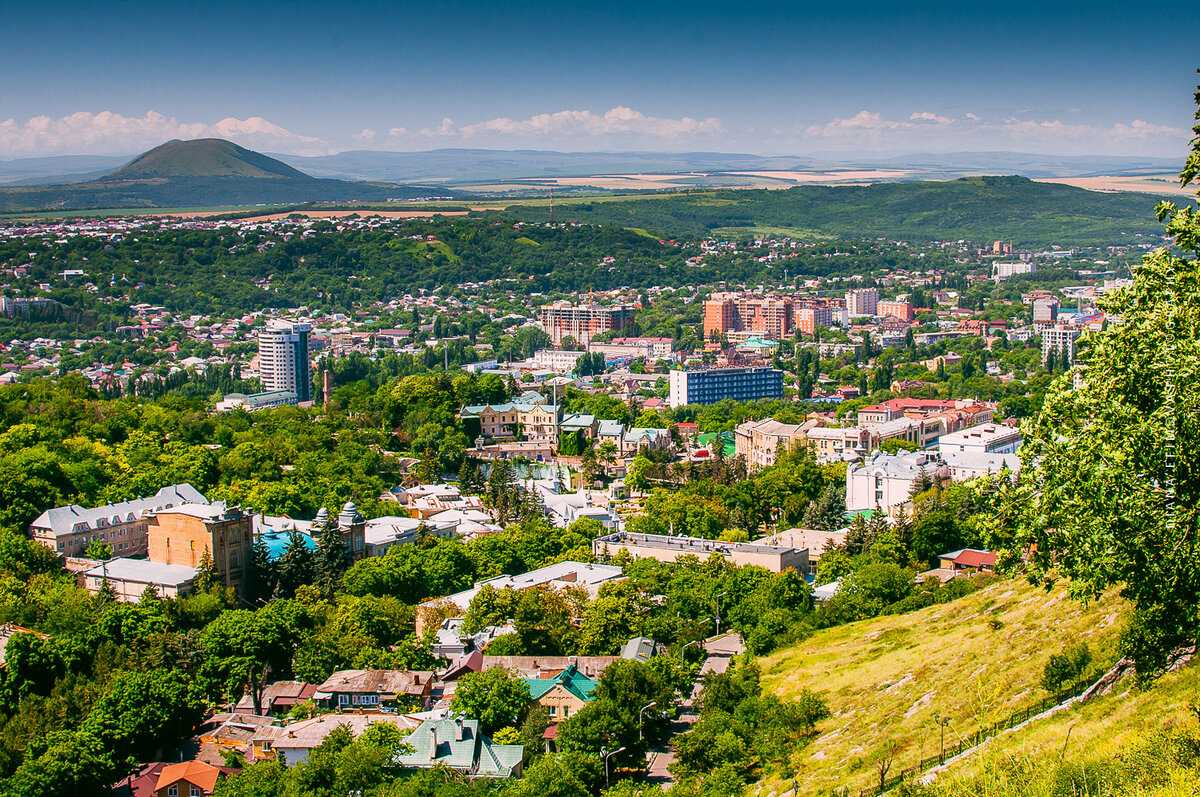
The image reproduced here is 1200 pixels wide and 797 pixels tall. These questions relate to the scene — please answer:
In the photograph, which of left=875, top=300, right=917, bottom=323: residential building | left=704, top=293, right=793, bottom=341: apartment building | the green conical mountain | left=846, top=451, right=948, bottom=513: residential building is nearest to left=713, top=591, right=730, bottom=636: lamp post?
left=846, top=451, right=948, bottom=513: residential building

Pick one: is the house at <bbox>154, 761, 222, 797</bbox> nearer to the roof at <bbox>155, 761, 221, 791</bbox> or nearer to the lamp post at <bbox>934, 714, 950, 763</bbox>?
the roof at <bbox>155, 761, 221, 791</bbox>

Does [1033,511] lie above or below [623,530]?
above

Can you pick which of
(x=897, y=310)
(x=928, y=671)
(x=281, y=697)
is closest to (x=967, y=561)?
(x=928, y=671)

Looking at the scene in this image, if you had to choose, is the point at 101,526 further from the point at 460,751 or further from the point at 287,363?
the point at 287,363

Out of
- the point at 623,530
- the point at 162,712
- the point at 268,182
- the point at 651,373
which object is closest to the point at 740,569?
the point at 623,530

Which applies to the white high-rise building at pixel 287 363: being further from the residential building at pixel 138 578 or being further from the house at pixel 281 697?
the house at pixel 281 697

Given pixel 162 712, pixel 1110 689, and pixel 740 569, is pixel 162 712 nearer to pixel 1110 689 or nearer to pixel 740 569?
pixel 740 569
